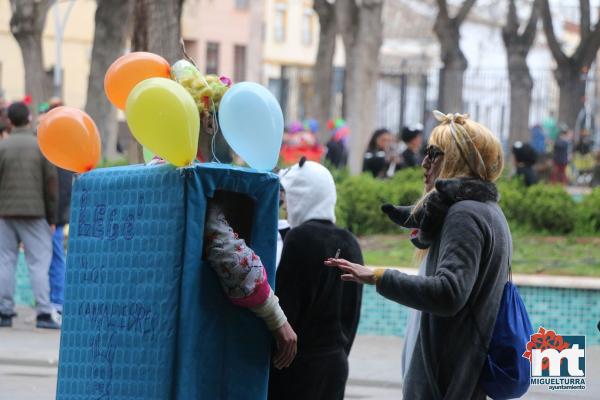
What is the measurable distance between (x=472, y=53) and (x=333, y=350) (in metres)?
67.6

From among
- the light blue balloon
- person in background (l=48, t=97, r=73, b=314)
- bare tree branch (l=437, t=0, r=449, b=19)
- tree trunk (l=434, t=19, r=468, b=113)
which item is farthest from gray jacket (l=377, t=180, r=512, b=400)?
bare tree branch (l=437, t=0, r=449, b=19)

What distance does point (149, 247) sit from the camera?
4.83 m

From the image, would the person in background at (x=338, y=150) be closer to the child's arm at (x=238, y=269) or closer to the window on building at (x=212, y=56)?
the child's arm at (x=238, y=269)

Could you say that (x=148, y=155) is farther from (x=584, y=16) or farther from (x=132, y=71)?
(x=584, y=16)

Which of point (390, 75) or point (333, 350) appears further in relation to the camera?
point (390, 75)

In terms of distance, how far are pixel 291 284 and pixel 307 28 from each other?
64602mm

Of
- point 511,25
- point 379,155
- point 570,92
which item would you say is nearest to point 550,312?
point 379,155

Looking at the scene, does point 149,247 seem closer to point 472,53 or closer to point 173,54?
point 173,54

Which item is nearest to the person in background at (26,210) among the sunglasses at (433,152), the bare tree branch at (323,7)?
the sunglasses at (433,152)

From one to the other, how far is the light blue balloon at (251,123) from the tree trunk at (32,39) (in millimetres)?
19138

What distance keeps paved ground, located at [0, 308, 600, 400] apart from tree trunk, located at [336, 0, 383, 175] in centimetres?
1036

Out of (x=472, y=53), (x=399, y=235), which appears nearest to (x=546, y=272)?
(x=399, y=235)

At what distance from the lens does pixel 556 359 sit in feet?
19.1

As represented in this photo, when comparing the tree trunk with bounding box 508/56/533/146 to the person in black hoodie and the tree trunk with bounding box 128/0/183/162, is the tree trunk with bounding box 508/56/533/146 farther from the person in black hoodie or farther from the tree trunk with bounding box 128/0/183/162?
the person in black hoodie
